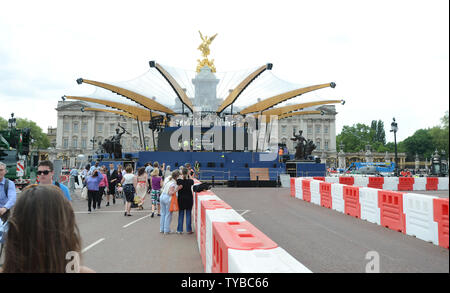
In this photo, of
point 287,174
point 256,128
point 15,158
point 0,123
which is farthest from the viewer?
point 0,123

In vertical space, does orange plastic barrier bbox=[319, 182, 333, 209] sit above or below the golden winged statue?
below

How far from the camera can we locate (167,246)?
7254mm

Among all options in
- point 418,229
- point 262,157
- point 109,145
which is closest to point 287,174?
point 262,157

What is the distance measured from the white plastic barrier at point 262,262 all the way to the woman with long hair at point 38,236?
3.64 ft

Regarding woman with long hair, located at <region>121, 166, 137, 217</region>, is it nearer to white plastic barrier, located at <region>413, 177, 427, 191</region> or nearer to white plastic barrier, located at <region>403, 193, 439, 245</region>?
white plastic barrier, located at <region>403, 193, 439, 245</region>

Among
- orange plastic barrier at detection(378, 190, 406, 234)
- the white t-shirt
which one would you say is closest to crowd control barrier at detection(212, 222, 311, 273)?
orange plastic barrier at detection(378, 190, 406, 234)

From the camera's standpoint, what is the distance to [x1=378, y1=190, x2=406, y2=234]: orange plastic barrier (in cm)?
848

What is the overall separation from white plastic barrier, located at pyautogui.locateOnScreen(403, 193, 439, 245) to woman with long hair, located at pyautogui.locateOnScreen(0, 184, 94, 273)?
737cm

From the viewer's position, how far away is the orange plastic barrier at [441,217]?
665cm

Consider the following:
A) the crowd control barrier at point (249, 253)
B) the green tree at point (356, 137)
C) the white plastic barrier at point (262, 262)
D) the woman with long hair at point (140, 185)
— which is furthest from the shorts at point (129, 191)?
the green tree at point (356, 137)

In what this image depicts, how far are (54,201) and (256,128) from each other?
39240mm

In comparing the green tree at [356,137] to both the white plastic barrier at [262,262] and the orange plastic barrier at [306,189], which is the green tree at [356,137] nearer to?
the orange plastic barrier at [306,189]

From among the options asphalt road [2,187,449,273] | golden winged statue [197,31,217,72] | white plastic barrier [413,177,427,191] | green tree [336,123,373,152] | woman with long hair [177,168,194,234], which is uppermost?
golden winged statue [197,31,217,72]
